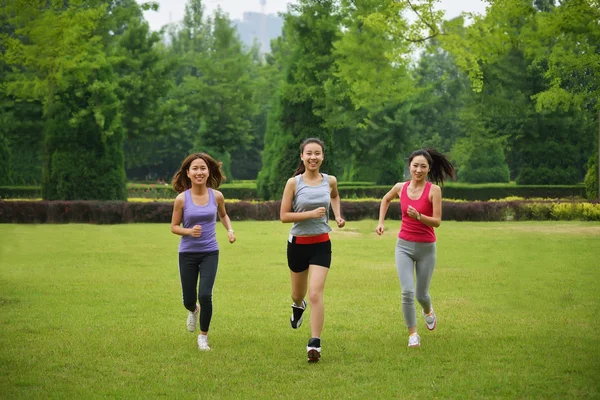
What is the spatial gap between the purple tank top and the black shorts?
743 mm

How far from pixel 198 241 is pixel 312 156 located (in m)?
1.28

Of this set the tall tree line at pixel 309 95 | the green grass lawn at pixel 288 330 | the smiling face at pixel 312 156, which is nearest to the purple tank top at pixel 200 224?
the green grass lawn at pixel 288 330

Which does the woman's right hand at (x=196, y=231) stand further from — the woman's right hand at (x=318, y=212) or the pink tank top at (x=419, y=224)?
the pink tank top at (x=419, y=224)

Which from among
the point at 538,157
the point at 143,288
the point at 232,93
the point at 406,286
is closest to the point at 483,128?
the point at 538,157

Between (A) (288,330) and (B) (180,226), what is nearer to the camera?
(B) (180,226)

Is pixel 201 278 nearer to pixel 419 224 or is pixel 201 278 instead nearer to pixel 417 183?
pixel 419 224

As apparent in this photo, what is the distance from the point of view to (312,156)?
24.6 ft

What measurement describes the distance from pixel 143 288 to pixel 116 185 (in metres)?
15.5

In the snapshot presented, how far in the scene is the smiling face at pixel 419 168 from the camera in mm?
7992

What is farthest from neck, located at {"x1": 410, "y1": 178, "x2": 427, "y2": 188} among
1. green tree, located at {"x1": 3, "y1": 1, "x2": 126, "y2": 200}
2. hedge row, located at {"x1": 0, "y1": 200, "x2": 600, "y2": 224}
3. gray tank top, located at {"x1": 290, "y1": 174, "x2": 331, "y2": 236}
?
green tree, located at {"x1": 3, "y1": 1, "x2": 126, "y2": 200}

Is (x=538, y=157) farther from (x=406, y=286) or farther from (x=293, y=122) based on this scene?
(x=406, y=286)

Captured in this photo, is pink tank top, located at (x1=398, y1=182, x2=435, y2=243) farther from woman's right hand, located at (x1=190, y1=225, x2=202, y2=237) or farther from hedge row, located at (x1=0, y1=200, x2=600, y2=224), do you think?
hedge row, located at (x1=0, y1=200, x2=600, y2=224)

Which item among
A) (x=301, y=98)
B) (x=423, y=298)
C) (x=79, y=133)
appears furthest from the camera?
(x=301, y=98)

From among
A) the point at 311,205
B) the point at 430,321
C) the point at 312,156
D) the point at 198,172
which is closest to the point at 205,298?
the point at 198,172
